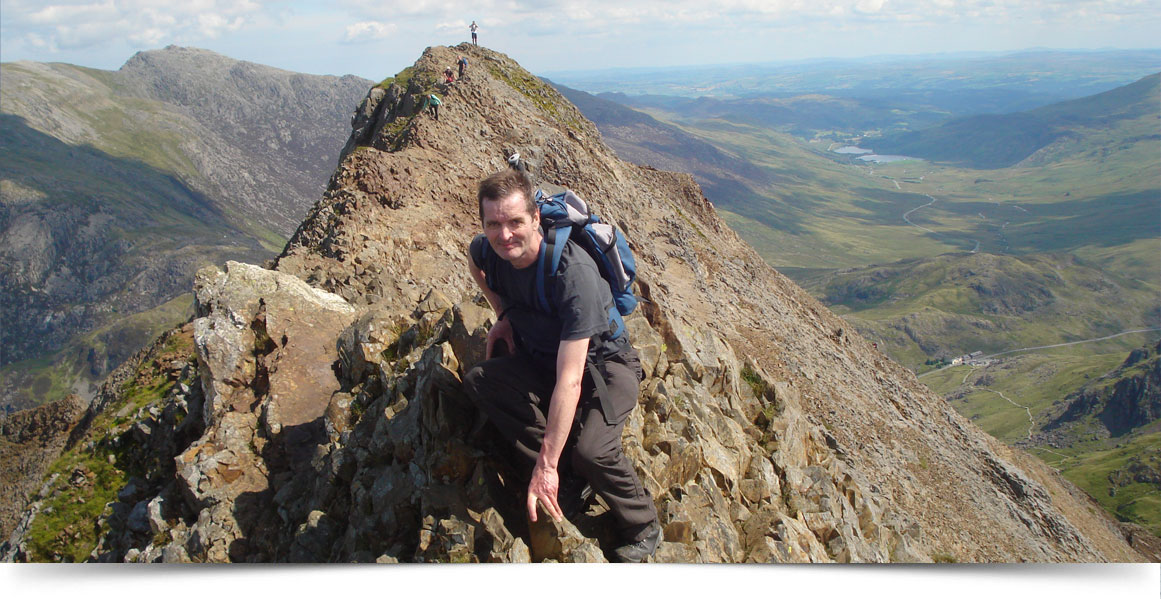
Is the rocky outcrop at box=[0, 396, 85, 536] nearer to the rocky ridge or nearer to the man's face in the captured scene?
the rocky ridge

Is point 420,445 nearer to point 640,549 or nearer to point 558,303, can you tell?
point 640,549

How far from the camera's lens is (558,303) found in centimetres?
676

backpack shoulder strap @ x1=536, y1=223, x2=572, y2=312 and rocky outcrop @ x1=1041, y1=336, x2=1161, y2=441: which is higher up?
backpack shoulder strap @ x1=536, y1=223, x2=572, y2=312

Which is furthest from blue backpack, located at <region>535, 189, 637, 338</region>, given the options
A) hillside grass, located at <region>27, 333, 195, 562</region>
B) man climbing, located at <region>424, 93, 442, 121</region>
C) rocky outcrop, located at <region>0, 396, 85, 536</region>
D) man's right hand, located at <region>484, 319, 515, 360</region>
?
man climbing, located at <region>424, 93, 442, 121</region>

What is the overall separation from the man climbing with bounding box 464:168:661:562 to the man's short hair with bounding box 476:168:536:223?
0.01 meters

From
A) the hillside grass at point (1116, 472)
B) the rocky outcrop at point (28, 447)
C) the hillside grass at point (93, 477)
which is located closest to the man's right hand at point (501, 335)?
the hillside grass at point (93, 477)

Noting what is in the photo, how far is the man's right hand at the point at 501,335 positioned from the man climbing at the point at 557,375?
2 cm

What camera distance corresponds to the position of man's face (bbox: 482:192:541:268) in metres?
6.75

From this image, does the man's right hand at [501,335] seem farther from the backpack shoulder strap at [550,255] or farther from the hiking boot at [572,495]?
the hiking boot at [572,495]

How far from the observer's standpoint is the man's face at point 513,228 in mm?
6750

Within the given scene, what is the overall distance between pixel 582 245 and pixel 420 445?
393cm

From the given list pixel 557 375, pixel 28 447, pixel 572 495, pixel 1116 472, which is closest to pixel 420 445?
pixel 572 495

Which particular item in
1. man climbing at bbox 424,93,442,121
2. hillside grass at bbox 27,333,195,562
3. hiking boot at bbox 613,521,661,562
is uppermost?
man climbing at bbox 424,93,442,121

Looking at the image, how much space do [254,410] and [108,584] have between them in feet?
12.3
